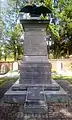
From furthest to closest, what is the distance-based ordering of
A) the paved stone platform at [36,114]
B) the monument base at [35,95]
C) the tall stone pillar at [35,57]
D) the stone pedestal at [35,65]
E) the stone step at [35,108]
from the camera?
the tall stone pillar at [35,57] < the stone pedestal at [35,65] < the monument base at [35,95] < the stone step at [35,108] < the paved stone platform at [36,114]

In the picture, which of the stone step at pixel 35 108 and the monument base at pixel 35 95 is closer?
the stone step at pixel 35 108

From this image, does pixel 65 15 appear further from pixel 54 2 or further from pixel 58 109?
pixel 58 109

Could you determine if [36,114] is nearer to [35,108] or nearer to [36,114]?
[36,114]

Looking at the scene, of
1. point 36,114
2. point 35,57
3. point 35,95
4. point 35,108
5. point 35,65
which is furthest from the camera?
point 35,57

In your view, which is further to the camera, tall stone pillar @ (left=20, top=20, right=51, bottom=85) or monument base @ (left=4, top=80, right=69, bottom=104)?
tall stone pillar @ (left=20, top=20, right=51, bottom=85)

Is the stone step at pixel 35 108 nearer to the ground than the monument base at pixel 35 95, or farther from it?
farther from it

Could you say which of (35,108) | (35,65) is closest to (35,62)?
(35,65)

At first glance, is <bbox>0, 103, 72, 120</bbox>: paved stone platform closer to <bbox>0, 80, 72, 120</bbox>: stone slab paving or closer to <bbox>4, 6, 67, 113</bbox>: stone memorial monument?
<bbox>0, 80, 72, 120</bbox>: stone slab paving

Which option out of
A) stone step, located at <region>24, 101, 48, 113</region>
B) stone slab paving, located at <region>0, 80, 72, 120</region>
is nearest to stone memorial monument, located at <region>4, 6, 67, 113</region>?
stone slab paving, located at <region>0, 80, 72, 120</region>

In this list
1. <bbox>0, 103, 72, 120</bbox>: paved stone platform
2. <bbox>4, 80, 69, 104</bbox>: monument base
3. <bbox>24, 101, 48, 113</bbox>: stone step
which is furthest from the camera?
<bbox>4, 80, 69, 104</bbox>: monument base

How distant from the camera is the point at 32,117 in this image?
5.61m

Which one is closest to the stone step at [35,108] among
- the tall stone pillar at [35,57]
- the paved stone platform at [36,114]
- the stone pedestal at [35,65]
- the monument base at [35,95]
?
the paved stone platform at [36,114]

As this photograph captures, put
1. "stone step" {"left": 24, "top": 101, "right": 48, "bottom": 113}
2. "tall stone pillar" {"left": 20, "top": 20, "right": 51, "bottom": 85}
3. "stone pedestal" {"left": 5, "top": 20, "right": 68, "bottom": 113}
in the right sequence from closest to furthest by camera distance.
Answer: "stone step" {"left": 24, "top": 101, "right": 48, "bottom": 113}
"stone pedestal" {"left": 5, "top": 20, "right": 68, "bottom": 113}
"tall stone pillar" {"left": 20, "top": 20, "right": 51, "bottom": 85}

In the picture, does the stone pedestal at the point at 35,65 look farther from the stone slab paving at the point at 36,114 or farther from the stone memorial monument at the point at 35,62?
the stone slab paving at the point at 36,114
